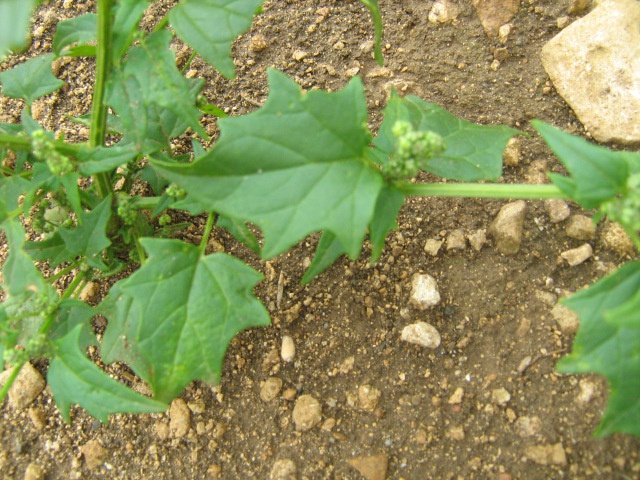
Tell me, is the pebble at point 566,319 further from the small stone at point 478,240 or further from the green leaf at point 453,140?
the green leaf at point 453,140

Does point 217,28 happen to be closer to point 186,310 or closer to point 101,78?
point 101,78

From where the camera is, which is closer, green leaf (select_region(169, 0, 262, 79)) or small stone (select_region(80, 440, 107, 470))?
green leaf (select_region(169, 0, 262, 79))

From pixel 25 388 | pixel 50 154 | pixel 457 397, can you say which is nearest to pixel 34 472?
pixel 25 388

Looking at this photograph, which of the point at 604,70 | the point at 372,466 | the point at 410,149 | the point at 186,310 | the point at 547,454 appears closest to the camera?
the point at 410,149

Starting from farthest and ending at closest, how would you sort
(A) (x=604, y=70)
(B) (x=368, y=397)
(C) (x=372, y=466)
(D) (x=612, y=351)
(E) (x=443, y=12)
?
(E) (x=443, y=12), (A) (x=604, y=70), (B) (x=368, y=397), (C) (x=372, y=466), (D) (x=612, y=351)

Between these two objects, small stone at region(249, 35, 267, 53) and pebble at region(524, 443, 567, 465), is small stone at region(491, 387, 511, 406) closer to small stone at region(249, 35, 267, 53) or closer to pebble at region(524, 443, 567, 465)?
pebble at region(524, 443, 567, 465)

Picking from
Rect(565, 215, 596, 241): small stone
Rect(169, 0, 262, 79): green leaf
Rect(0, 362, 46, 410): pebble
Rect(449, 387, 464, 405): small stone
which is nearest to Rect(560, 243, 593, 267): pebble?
Rect(565, 215, 596, 241): small stone
